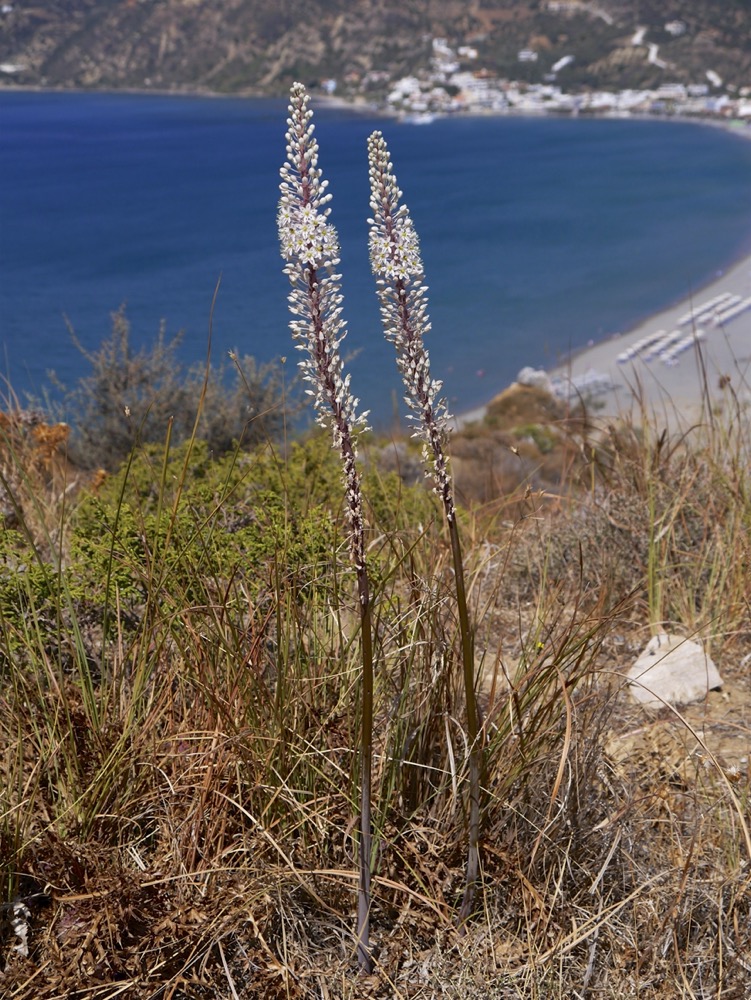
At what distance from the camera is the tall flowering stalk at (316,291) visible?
5.87 ft

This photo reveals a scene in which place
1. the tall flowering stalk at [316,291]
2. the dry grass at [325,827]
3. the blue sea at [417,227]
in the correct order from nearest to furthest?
1. the tall flowering stalk at [316,291]
2. the dry grass at [325,827]
3. the blue sea at [417,227]

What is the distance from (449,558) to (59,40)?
21425 centimetres

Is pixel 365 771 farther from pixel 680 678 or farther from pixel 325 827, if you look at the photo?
pixel 680 678

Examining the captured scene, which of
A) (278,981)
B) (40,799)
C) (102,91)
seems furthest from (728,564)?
(102,91)

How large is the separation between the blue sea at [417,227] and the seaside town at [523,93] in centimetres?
800

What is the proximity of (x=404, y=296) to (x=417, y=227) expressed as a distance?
6303 cm

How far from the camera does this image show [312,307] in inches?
70.6

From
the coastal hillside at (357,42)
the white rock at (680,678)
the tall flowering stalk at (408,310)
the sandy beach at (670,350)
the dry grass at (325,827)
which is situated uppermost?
the coastal hillside at (357,42)

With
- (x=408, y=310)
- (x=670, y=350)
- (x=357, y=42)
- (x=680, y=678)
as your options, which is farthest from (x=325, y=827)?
(x=357, y=42)

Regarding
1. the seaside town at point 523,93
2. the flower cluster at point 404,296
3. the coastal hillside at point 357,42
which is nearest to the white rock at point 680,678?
the flower cluster at point 404,296

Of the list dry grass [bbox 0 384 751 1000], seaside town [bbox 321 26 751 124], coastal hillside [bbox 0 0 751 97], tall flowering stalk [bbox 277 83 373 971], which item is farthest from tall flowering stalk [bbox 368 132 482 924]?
coastal hillside [bbox 0 0 751 97]

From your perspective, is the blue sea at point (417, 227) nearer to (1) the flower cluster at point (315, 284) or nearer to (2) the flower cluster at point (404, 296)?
(2) the flower cluster at point (404, 296)

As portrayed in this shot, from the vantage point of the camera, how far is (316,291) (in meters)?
1.79

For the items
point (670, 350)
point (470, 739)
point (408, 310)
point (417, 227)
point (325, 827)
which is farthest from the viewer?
point (417, 227)
